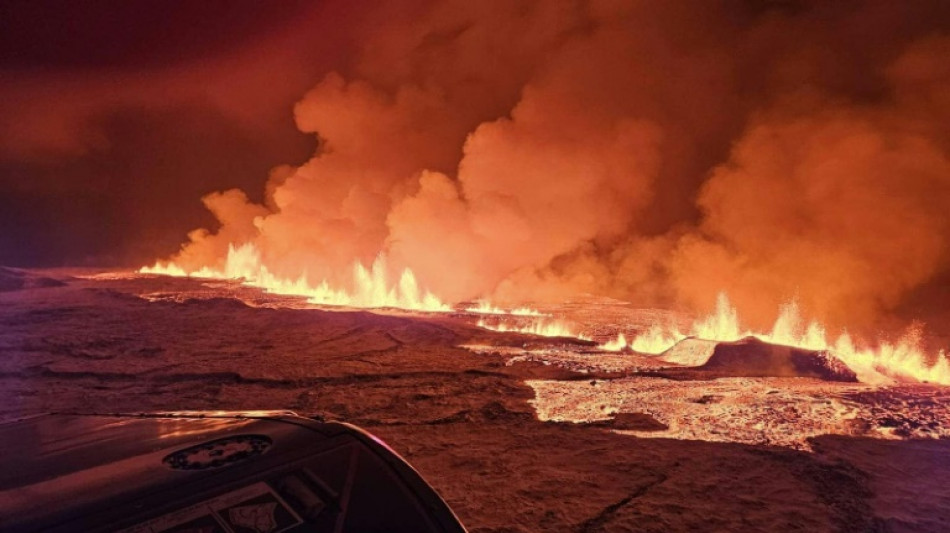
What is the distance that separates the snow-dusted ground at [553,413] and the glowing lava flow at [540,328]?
0.98 metres

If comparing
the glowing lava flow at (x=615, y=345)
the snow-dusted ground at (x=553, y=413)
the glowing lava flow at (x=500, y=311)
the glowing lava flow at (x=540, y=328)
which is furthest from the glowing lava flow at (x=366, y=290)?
the glowing lava flow at (x=615, y=345)

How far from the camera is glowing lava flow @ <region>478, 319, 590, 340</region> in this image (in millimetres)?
10703

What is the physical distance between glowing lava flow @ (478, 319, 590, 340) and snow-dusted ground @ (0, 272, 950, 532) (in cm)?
98

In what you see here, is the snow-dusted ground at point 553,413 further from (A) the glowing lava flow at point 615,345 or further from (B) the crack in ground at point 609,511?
(A) the glowing lava flow at point 615,345

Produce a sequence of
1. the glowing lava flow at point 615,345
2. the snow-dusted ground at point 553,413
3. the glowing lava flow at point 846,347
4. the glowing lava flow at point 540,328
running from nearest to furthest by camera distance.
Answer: the snow-dusted ground at point 553,413
the glowing lava flow at point 846,347
the glowing lava flow at point 615,345
the glowing lava flow at point 540,328

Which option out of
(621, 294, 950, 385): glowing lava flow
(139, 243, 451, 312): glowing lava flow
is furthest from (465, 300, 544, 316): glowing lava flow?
(621, 294, 950, 385): glowing lava flow

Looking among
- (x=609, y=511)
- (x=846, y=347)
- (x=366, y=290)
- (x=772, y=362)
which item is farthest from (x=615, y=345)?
(x=366, y=290)

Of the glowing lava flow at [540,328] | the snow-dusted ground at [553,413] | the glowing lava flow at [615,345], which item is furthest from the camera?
the glowing lava flow at [540,328]

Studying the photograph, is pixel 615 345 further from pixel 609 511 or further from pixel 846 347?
pixel 609 511

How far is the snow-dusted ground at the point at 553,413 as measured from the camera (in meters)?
3.29

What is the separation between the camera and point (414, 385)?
6.20 m

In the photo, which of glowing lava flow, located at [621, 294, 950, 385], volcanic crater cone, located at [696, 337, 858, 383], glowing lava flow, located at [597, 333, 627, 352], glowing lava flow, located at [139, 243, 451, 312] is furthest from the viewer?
glowing lava flow, located at [139, 243, 451, 312]

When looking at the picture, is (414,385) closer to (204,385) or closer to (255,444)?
(204,385)

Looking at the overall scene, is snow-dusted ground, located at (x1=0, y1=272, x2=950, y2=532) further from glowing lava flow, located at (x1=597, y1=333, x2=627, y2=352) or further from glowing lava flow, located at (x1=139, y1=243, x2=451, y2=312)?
glowing lava flow, located at (x1=139, y1=243, x2=451, y2=312)
